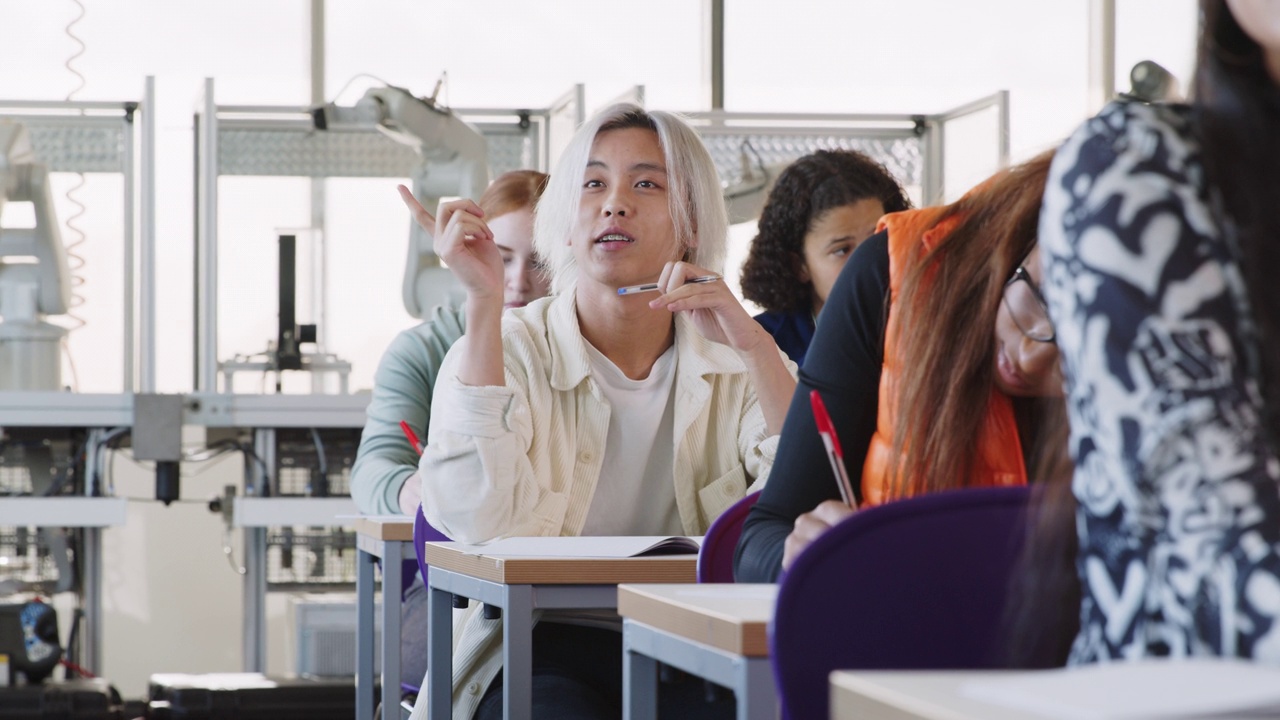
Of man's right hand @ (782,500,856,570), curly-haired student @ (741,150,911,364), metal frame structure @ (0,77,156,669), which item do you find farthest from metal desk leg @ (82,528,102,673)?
man's right hand @ (782,500,856,570)

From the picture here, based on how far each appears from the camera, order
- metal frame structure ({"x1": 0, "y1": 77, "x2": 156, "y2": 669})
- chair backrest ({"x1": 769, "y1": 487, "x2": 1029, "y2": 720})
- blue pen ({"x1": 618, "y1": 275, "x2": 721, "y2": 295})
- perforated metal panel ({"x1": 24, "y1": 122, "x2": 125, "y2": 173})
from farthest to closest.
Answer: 1. perforated metal panel ({"x1": 24, "y1": 122, "x2": 125, "y2": 173})
2. metal frame structure ({"x1": 0, "y1": 77, "x2": 156, "y2": 669})
3. blue pen ({"x1": 618, "y1": 275, "x2": 721, "y2": 295})
4. chair backrest ({"x1": 769, "y1": 487, "x2": 1029, "y2": 720})

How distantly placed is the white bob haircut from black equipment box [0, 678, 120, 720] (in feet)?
5.37

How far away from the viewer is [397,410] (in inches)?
103

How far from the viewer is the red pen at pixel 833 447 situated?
1.14 m

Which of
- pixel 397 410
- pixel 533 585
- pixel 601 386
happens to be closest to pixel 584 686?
pixel 533 585

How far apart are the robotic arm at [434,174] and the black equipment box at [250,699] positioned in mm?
1094

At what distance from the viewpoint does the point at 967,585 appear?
0.90 meters

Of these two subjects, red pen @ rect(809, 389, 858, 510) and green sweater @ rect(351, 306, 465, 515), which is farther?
green sweater @ rect(351, 306, 465, 515)

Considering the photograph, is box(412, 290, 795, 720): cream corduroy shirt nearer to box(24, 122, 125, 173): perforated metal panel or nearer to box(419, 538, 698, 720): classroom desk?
box(419, 538, 698, 720): classroom desk

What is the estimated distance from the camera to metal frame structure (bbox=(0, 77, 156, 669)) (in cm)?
341

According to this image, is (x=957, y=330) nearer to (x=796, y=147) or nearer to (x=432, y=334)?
(x=432, y=334)

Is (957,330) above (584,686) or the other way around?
above

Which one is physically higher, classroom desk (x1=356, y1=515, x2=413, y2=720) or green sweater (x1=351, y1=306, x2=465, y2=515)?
green sweater (x1=351, y1=306, x2=465, y2=515)

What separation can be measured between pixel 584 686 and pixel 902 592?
0.87 meters
